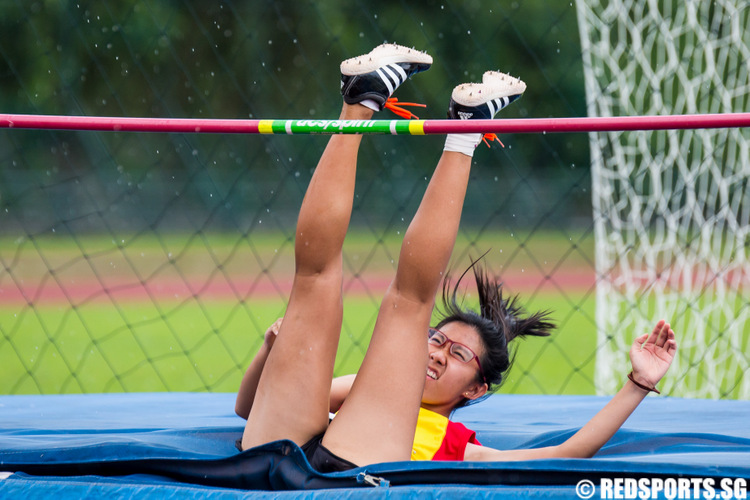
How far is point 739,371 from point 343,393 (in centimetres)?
452

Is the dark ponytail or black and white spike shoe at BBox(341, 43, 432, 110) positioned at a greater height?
black and white spike shoe at BBox(341, 43, 432, 110)

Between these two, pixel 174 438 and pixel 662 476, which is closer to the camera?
pixel 662 476

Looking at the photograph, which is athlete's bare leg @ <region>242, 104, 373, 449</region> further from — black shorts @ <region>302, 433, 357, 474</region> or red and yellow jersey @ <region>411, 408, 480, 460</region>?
red and yellow jersey @ <region>411, 408, 480, 460</region>

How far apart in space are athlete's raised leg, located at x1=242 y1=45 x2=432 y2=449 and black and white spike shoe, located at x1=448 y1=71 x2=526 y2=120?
0.24 metres

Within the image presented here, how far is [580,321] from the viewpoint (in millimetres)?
9148

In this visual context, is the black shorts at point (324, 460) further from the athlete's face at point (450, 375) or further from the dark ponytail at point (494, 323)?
the dark ponytail at point (494, 323)

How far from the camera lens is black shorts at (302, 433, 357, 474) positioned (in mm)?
1482

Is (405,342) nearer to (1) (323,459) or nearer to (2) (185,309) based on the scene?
(1) (323,459)

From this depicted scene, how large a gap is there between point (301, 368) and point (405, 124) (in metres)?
0.48

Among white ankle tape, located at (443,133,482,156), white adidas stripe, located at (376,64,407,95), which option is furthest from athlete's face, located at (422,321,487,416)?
white adidas stripe, located at (376,64,407,95)

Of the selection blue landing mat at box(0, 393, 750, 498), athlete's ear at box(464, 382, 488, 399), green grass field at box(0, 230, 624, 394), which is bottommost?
blue landing mat at box(0, 393, 750, 498)

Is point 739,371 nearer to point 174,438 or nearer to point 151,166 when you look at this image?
point 174,438

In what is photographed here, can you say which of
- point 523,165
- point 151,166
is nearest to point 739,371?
point 523,165

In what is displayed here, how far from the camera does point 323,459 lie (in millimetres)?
1497
